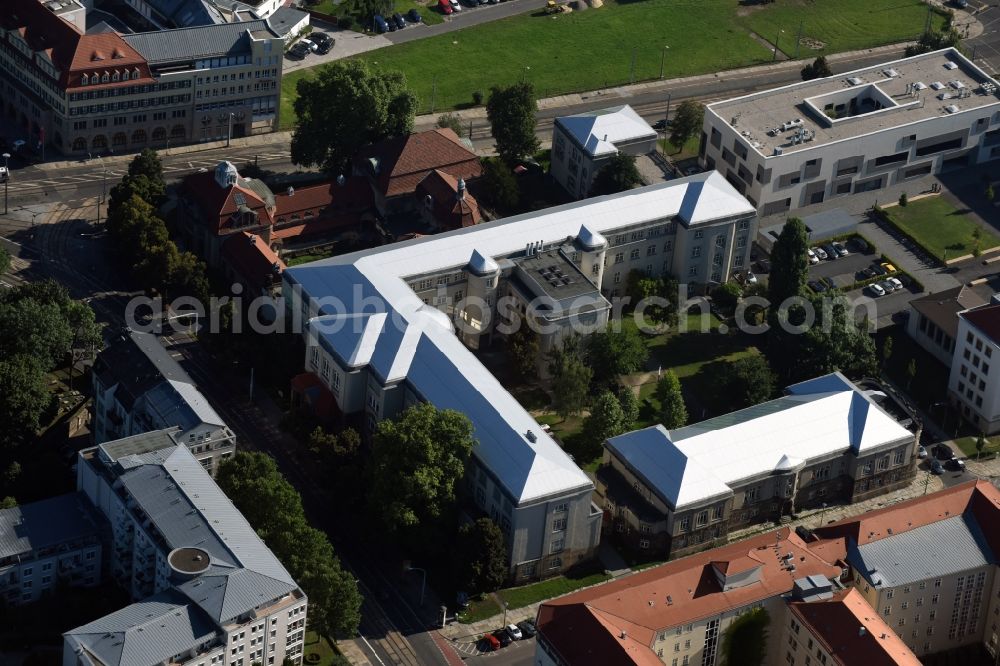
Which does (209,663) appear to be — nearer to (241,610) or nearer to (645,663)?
(241,610)

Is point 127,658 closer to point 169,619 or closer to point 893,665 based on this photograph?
point 169,619

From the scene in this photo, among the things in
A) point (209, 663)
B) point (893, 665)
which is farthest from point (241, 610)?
point (893, 665)

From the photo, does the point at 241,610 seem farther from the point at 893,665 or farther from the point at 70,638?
the point at 893,665

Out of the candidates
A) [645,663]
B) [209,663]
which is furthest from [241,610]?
[645,663]

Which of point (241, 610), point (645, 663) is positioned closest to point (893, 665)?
point (645, 663)
